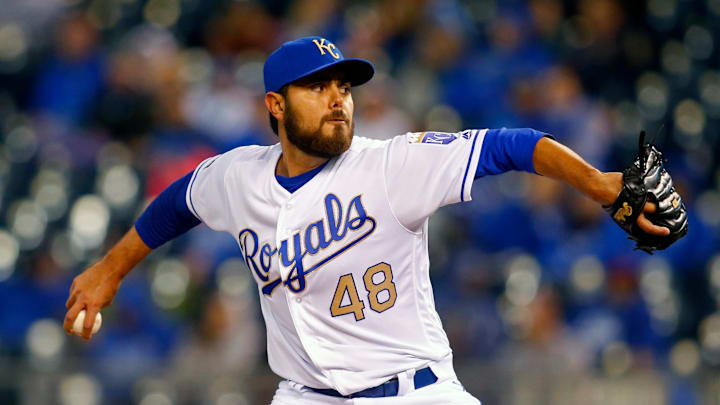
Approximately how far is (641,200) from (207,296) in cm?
398

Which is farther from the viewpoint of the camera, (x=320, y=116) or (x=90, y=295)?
(x=90, y=295)

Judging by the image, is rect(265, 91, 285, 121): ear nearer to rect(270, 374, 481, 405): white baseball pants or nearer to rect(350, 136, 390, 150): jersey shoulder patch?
rect(350, 136, 390, 150): jersey shoulder patch

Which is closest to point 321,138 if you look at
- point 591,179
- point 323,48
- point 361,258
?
point 323,48

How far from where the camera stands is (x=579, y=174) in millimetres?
2582

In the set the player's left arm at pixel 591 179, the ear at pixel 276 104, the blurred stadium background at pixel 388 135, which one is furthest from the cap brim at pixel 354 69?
the blurred stadium background at pixel 388 135

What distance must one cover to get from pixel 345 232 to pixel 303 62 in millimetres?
583

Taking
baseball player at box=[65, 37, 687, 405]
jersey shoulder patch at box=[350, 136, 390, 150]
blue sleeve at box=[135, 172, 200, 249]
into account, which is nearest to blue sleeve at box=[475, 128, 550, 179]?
baseball player at box=[65, 37, 687, 405]

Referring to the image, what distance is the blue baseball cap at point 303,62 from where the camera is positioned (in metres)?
3.07

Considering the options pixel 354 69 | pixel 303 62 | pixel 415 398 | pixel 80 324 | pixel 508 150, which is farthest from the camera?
pixel 80 324

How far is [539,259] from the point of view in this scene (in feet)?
20.6

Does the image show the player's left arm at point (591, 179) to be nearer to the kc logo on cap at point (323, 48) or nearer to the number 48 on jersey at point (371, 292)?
the number 48 on jersey at point (371, 292)

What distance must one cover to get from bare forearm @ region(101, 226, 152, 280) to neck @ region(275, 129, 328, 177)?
25.3 inches

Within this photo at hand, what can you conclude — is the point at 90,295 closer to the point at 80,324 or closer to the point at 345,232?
the point at 80,324

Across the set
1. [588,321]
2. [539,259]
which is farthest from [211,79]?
[588,321]
